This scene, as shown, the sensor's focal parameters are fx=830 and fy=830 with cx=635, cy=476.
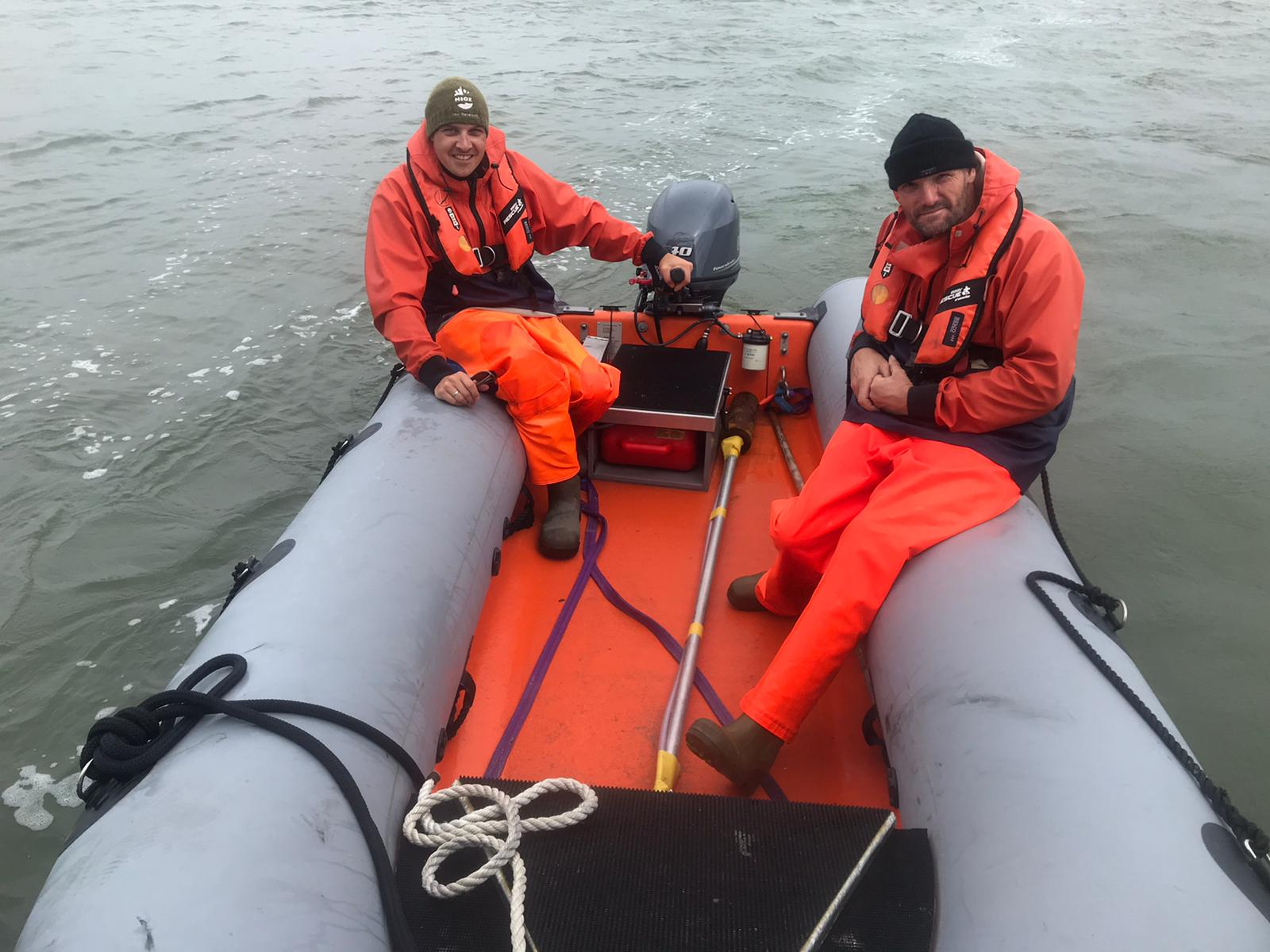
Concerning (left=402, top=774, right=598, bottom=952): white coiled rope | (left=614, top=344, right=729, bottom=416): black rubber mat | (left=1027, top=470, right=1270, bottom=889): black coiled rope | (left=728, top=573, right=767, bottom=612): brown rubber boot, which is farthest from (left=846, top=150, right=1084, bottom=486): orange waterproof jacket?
(left=402, top=774, right=598, bottom=952): white coiled rope

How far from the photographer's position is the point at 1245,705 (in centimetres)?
283

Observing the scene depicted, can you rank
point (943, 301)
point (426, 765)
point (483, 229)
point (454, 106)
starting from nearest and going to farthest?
point (426, 765) < point (943, 301) < point (454, 106) < point (483, 229)

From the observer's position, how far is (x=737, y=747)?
1.77m

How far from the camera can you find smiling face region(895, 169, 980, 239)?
1886mm

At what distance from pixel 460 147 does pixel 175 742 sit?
186 cm

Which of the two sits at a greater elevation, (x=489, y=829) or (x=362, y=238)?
(x=489, y=829)

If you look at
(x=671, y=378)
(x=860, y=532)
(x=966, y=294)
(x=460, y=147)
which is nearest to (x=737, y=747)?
(x=860, y=532)

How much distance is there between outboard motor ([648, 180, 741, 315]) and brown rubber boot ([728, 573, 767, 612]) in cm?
139

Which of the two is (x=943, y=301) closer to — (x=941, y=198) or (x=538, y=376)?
(x=941, y=198)

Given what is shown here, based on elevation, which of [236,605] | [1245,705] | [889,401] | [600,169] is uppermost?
[889,401]

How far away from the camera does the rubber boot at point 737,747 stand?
1771 mm

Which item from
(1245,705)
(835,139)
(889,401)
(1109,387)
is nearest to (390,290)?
(889,401)

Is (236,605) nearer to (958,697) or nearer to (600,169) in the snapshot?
(958,697)

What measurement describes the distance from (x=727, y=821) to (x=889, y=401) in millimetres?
1115
